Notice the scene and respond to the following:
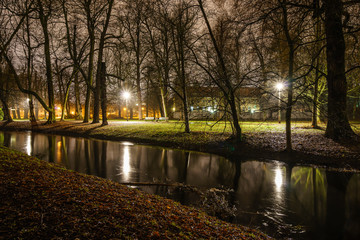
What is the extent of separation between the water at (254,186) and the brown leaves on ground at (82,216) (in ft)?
8.12

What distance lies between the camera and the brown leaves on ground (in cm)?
255

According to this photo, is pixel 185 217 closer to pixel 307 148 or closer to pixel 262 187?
pixel 262 187

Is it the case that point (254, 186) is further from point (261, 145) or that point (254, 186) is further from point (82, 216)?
point (82, 216)

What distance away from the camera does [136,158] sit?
39.6ft

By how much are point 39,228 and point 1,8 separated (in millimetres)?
25581

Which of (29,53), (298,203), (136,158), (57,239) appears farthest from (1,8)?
(298,203)

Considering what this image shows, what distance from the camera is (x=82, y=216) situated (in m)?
2.95

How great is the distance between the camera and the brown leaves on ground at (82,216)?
2.55 meters

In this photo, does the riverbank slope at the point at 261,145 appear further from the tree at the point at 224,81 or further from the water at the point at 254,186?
the tree at the point at 224,81

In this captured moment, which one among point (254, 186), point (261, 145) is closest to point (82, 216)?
point (254, 186)

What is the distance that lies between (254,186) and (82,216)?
692 cm

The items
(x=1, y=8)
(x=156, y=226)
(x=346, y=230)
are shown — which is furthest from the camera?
(x=1, y=8)

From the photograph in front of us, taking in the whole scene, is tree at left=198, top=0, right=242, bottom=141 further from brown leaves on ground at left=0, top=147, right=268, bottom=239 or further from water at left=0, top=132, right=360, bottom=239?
brown leaves on ground at left=0, top=147, right=268, bottom=239

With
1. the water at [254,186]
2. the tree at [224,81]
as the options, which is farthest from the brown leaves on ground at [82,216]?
the tree at [224,81]
